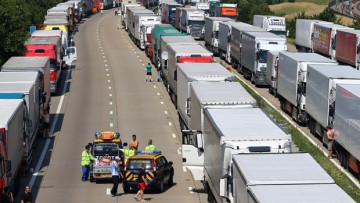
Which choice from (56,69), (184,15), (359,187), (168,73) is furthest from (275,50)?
(184,15)

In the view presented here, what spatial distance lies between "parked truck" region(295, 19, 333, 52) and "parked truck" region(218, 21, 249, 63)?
687 cm

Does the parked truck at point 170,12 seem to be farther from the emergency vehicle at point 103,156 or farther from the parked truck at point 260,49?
the emergency vehicle at point 103,156

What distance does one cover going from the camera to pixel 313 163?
2102 cm

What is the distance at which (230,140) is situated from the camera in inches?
925

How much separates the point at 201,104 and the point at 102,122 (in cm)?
1503

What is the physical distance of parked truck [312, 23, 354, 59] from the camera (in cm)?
6694

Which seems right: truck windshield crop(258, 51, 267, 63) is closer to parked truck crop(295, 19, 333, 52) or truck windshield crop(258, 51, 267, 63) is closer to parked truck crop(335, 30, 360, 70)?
parked truck crop(335, 30, 360, 70)

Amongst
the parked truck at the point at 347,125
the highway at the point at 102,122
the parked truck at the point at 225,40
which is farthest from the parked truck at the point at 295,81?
the parked truck at the point at 225,40

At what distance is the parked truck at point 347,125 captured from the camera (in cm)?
3269

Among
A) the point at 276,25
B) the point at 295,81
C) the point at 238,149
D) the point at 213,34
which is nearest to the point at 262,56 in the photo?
the point at 295,81

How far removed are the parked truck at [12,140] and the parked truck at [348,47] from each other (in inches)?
1187

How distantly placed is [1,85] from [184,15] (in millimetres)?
56591

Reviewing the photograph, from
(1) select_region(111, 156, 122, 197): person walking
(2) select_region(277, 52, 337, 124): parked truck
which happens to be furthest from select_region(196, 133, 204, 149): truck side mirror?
(2) select_region(277, 52, 337, 124): parked truck

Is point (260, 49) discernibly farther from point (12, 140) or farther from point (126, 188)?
point (12, 140)
